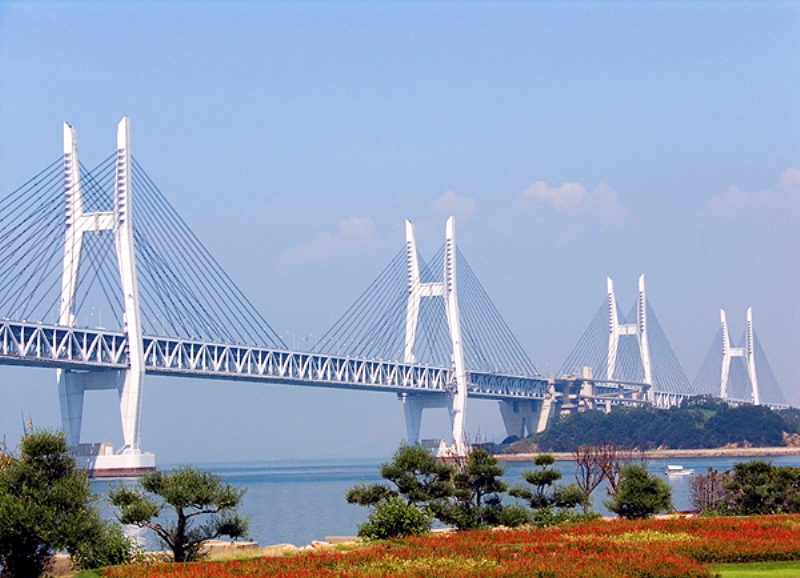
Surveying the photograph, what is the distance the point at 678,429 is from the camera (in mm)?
120250

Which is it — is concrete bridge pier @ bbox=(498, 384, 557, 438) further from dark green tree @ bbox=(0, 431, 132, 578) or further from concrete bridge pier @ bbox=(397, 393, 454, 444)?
dark green tree @ bbox=(0, 431, 132, 578)

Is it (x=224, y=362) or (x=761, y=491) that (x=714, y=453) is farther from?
(x=761, y=491)

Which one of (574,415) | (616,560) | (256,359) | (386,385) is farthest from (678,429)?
(616,560)

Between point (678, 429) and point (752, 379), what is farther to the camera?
point (752, 379)

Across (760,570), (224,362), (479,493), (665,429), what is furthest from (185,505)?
(665,429)

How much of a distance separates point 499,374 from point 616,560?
272 feet

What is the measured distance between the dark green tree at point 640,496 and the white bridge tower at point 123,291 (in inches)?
1428

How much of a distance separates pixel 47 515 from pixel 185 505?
10.3 feet

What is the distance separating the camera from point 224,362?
246ft

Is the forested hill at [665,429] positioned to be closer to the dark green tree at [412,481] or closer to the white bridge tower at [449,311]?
the white bridge tower at [449,311]

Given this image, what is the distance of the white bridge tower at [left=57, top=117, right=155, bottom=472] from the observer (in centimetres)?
5856

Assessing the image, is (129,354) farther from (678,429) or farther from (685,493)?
(678,429)

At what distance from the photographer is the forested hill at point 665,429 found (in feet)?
379

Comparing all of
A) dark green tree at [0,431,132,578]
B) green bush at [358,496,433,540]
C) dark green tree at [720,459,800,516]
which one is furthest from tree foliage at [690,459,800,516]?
dark green tree at [0,431,132,578]
